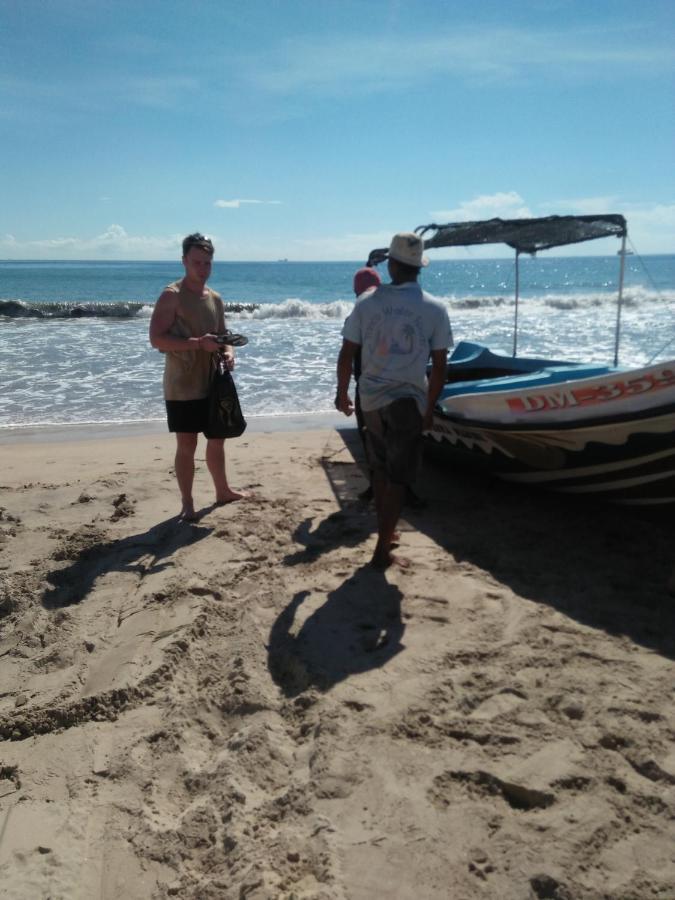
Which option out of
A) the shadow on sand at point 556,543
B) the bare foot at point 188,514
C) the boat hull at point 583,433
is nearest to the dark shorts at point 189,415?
the bare foot at point 188,514

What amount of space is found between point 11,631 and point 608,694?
2.55m

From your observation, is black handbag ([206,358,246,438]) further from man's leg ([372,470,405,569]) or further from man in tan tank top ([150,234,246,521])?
man's leg ([372,470,405,569])

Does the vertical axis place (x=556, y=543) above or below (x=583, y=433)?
below

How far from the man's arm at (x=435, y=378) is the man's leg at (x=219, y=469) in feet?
4.91

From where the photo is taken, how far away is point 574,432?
447cm

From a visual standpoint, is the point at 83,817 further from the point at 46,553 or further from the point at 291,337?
the point at 291,337

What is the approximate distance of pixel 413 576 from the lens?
382cm

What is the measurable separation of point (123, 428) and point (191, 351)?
453cm

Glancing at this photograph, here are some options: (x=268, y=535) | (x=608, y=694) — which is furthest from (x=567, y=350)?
(x=608, y=694)

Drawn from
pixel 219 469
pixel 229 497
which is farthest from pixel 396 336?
pixel 229 497

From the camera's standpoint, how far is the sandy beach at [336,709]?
2096mm

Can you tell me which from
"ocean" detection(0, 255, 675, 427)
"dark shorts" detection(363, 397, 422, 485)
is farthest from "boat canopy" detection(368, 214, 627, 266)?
"dark shorts" detection(363, 397, 422, 485)

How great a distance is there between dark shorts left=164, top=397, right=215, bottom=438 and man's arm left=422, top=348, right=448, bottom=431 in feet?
4.74

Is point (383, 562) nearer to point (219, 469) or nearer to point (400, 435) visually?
point (400, 435)
